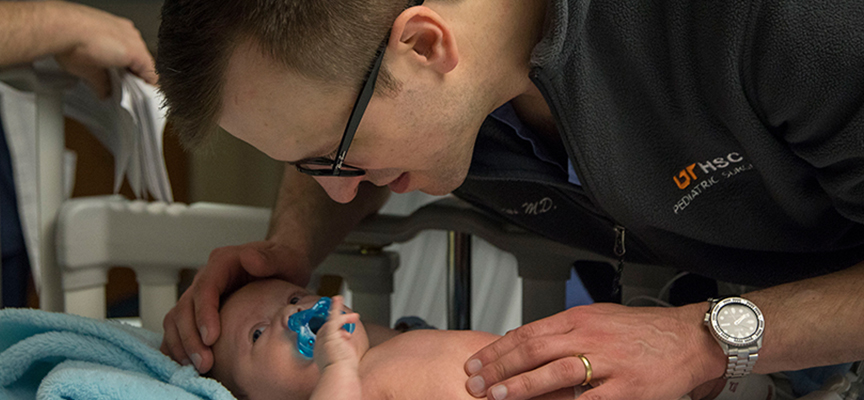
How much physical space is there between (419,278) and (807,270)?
96 centimetres

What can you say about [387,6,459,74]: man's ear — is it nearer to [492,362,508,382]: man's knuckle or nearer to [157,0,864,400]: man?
[157,0,864,400]: man

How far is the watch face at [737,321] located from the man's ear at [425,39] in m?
0.53

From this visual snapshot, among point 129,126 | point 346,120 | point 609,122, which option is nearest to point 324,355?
point 346,120

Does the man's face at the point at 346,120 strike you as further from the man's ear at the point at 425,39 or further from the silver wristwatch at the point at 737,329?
the silver wristwatch at the point at 737,329

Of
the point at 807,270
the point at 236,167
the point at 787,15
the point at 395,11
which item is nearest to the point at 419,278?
the point at 807,270

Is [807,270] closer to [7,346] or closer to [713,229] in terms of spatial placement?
[713,229]

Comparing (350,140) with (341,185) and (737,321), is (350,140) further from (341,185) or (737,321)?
(737,321)

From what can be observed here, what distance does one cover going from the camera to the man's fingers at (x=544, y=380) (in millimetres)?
965

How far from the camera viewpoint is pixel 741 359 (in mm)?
1023

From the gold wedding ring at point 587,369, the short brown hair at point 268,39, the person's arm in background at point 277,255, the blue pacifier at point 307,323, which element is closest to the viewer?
the short brown hair at point 268,39

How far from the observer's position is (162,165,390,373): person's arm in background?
3.95ft

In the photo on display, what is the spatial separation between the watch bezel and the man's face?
0.45 m

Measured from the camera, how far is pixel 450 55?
0.97 metres

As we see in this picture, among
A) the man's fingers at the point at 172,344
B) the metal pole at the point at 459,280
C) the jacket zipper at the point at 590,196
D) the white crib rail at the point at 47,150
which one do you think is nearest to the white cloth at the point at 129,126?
the white crib rail at the point at 47,150
